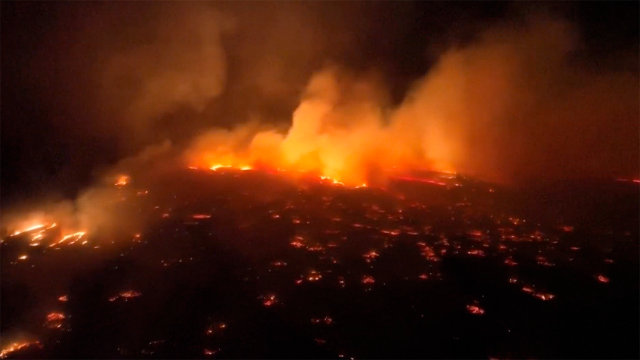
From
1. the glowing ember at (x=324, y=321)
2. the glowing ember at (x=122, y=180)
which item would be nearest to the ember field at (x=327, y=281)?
the glowing ember at (x=324, y=321)

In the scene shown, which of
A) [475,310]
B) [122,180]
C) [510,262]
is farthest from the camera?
A: [122,180]

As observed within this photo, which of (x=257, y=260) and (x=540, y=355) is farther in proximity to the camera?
(x=257, y=260)

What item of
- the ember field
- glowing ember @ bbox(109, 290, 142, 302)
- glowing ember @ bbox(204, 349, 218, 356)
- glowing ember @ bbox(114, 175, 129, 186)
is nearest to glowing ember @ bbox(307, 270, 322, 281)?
the ember field

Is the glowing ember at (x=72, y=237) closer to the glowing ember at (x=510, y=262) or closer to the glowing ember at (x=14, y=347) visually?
the glowing ember at (x=14, y=347)

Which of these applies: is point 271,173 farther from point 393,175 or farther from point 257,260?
point 257,260

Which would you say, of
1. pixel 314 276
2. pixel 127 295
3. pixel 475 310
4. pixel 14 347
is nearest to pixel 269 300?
pixel 314 276

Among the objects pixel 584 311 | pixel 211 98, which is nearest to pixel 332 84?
pixel 211 98

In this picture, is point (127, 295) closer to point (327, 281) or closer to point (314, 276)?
point (314, 276)

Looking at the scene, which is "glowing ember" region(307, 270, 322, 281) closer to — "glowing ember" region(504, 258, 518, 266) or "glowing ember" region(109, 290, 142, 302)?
"glowing ember" region(109, 290, 142, 302)

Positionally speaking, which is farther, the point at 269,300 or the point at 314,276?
the point at 314,276
